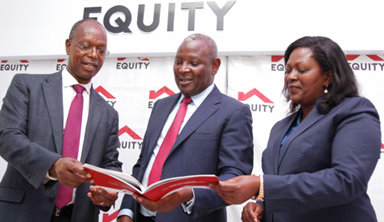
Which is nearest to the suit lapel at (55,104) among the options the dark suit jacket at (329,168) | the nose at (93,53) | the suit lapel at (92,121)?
the suit lapel at (92,121)

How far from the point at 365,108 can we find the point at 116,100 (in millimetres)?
2575

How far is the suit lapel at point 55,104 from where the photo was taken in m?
1.90

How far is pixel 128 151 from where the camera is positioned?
3.32 metres

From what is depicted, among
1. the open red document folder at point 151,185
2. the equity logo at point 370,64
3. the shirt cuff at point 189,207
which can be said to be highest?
the equity logo at point 370,64

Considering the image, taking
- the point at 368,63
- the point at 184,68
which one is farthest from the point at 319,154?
the point at 368,63

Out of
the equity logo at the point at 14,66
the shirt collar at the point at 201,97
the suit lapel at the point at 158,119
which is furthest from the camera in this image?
the equity logo at the point at 14,66

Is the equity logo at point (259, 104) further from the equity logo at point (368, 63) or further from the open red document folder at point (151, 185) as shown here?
the open red document folder at point (151, 185)

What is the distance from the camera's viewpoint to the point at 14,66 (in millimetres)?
3734

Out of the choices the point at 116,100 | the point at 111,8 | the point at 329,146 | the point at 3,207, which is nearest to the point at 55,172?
the point at 3,207

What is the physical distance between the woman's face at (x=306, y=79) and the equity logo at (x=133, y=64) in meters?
1.99

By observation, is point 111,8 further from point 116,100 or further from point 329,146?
point 329,146

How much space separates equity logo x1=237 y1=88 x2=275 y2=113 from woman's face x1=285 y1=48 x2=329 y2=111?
53.2 inches

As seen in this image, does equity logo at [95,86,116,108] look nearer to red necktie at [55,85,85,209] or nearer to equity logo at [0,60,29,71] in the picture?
equity logo at [0,60,29,71]

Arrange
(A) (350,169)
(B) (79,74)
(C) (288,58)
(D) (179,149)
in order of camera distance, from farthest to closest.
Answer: (B) (79,74), (C) (288,58), (D) (179,149), (A) (350,169)
